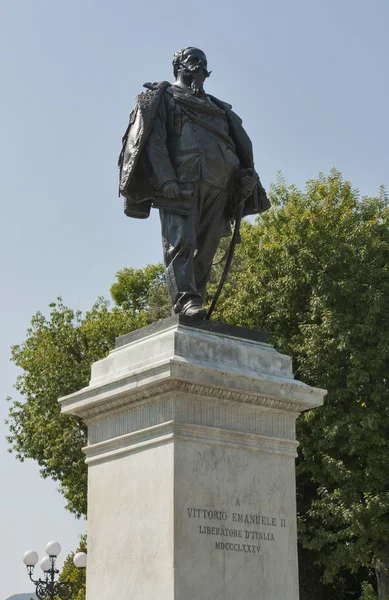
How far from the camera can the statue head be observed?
Result: 9.23 meters

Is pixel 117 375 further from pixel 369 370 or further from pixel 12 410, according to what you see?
pixel 12 410

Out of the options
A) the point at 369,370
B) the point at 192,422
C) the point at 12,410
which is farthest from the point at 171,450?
the point at 12,410

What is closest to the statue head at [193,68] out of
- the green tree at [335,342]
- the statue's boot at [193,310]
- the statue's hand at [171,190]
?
the statue's hand at [171,190]

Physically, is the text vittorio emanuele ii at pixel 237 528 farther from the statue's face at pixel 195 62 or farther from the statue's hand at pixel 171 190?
the statue's face at pixel 195 62

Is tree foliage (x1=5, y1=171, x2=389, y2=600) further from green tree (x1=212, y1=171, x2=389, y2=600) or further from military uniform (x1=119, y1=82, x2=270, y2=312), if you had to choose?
military uniform (x1=119, y1=82, x2=270, y2=312)

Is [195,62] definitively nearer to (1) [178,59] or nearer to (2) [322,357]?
(1) [178,59]

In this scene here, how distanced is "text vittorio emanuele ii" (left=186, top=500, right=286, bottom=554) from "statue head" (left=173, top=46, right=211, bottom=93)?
3916mm

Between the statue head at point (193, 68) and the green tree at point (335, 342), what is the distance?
1714cm

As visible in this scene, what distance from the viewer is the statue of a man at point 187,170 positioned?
8703mm

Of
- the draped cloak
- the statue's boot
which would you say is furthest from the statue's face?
the statue's boot

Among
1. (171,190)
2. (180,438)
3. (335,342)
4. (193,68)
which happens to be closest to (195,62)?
(193,68)

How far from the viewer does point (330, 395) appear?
26.2m

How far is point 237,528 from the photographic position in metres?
7.89

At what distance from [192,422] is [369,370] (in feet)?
61.6
